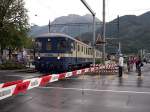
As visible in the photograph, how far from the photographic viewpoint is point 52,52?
32.0 m

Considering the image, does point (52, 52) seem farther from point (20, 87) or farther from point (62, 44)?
point (20, 87)

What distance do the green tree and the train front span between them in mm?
16132

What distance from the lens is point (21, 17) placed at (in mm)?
49344

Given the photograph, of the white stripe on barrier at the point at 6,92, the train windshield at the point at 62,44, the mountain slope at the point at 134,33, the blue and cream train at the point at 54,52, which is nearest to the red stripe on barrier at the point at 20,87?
the white stripe on barrier at the point at 6,92

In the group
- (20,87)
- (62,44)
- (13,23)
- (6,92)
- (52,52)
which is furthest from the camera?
(13,23)

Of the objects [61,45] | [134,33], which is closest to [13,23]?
[61,45]

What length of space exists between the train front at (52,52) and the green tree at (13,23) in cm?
1613

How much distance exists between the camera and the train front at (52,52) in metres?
31.6

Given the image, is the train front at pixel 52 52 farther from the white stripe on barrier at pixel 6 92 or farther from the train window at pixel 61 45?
the white stripe on barrier at pixel 6 92

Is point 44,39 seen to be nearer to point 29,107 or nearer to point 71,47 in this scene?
point 71,47

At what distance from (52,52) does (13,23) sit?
18.3 meters

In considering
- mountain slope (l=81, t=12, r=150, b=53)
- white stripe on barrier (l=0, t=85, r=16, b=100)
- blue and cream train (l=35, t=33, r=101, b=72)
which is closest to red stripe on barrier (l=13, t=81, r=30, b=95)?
white stripe on barrier (l=0, t=85, r=16, b=100)

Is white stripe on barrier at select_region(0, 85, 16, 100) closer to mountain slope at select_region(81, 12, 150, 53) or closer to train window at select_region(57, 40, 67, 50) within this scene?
train window at select_region(57, 40, 67, 50)

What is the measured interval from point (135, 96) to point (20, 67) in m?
30.5
